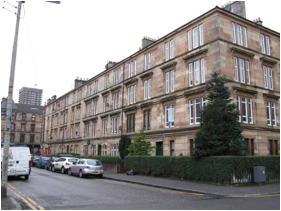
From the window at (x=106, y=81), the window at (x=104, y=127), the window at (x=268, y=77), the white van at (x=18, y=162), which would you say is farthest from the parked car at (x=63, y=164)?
the window at (x=268, y=77)

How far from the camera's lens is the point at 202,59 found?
24.9m

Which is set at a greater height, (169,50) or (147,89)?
(169,50)

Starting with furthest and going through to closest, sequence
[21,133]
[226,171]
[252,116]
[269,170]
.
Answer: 1. [21,133]
2. [252,116]
3. [269,170]
4. [226,171]

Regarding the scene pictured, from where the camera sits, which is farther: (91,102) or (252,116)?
(91,102)

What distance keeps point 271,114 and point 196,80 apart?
841cm

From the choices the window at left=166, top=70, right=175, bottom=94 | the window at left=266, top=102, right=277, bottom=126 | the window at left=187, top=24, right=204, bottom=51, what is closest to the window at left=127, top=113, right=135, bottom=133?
the window at left=166, top=70, right=175, bottom=94

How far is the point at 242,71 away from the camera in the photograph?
81.9 feet

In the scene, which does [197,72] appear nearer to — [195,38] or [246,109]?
[195,38]

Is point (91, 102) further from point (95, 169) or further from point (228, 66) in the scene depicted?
point (228, 66)

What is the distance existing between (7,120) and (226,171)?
491 inches

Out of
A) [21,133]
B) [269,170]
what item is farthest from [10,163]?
[21,133]

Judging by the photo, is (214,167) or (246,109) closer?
(214,167)

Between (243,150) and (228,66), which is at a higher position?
(228,66)

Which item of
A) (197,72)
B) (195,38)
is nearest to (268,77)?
(197,72)
